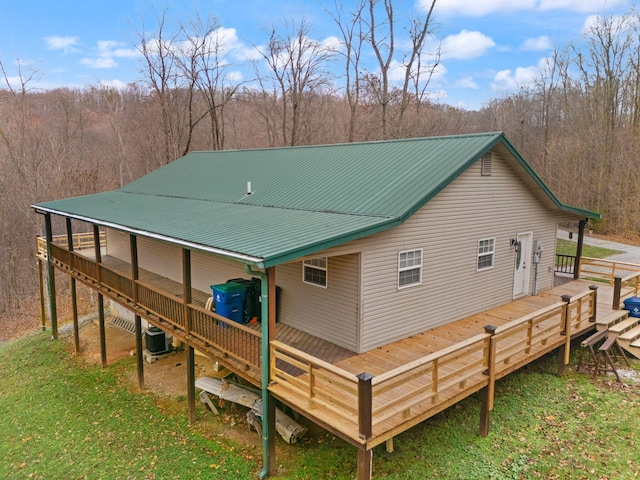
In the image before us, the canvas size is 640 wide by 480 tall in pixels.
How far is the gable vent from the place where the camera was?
1059 centimetres

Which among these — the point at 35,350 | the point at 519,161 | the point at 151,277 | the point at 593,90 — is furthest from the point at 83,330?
the point at 593,90

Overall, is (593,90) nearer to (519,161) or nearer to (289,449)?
(519,161)

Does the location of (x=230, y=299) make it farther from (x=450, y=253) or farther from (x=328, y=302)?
(x=450, y=253)

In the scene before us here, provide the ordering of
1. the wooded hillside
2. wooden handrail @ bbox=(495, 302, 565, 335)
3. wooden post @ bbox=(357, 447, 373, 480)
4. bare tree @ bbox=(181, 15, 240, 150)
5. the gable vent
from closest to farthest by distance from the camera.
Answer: wooden post @ bbox=(357, 447, 373, 480) → wooden handrail @ bbox=(495, 302, 565, 335) → the gable vent → the wooded hillside → bare tree @ bbox=(181, 15, 240, 150)

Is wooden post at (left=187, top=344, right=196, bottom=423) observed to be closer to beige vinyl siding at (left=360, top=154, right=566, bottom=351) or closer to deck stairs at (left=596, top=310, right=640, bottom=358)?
beige vinyl siding at (left=360, top=154, right=566, bottom=351)

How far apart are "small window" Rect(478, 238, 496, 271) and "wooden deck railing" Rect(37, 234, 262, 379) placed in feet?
20.5

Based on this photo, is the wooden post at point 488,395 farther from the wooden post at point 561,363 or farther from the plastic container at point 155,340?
the plastic container at point 155,340

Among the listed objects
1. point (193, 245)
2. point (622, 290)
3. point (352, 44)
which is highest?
point (352, 44)

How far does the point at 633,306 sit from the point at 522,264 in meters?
2.76

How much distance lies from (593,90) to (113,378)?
33686mm

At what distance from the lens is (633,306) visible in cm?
1139

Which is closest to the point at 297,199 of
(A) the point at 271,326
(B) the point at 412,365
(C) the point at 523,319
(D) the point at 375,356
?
(D) the point at 375,356

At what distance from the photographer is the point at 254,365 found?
25.0 feet

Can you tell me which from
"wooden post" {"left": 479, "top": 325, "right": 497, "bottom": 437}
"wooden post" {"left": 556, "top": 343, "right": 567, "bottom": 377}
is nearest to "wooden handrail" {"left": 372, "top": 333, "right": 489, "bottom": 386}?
"wooden post" {"left": 479, "top": 325, "right": 497, "bottom": 437}
